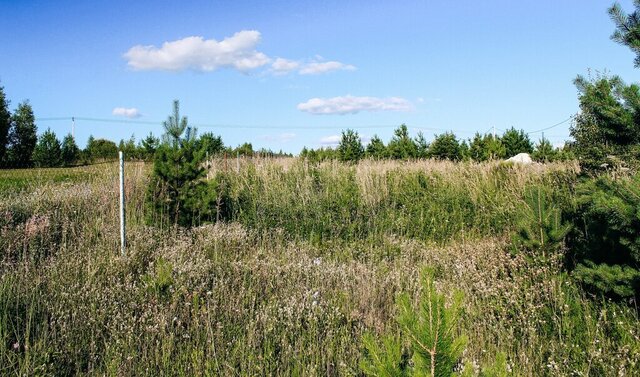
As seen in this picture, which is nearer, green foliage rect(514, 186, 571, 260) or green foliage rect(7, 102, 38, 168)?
green foliage rect(514, 186, 571, 260)

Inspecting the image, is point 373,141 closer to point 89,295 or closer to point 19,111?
point 89,295

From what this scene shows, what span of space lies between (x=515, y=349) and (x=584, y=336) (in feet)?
1.89

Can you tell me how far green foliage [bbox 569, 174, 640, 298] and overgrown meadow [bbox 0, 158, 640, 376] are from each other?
19 centimetres

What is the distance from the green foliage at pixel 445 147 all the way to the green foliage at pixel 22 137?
94.8ft

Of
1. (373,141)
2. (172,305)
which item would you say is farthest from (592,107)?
(373,141)

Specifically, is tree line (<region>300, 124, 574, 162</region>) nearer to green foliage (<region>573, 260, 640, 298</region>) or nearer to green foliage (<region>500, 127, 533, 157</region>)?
green foliage (<region>500, 127, 533, 157</region>)

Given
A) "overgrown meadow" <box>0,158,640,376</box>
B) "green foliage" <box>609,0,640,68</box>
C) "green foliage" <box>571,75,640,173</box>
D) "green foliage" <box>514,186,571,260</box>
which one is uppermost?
"green foliage" <box>609,0,640,68</box>

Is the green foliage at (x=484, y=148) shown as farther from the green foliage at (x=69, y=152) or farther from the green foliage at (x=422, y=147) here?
the green foliage at (x=69, y=152)

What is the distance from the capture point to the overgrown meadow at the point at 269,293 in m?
2.92

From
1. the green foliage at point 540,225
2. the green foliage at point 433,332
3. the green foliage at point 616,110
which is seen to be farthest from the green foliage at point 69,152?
the green foliage at point 433,332

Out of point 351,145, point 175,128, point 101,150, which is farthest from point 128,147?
point 175,128

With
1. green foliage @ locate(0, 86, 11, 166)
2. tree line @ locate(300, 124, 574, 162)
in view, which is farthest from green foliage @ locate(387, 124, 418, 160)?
green foliage @ locate(0, 86, 11, 166)

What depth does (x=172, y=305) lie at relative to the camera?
11.7ft

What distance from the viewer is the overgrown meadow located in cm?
292
